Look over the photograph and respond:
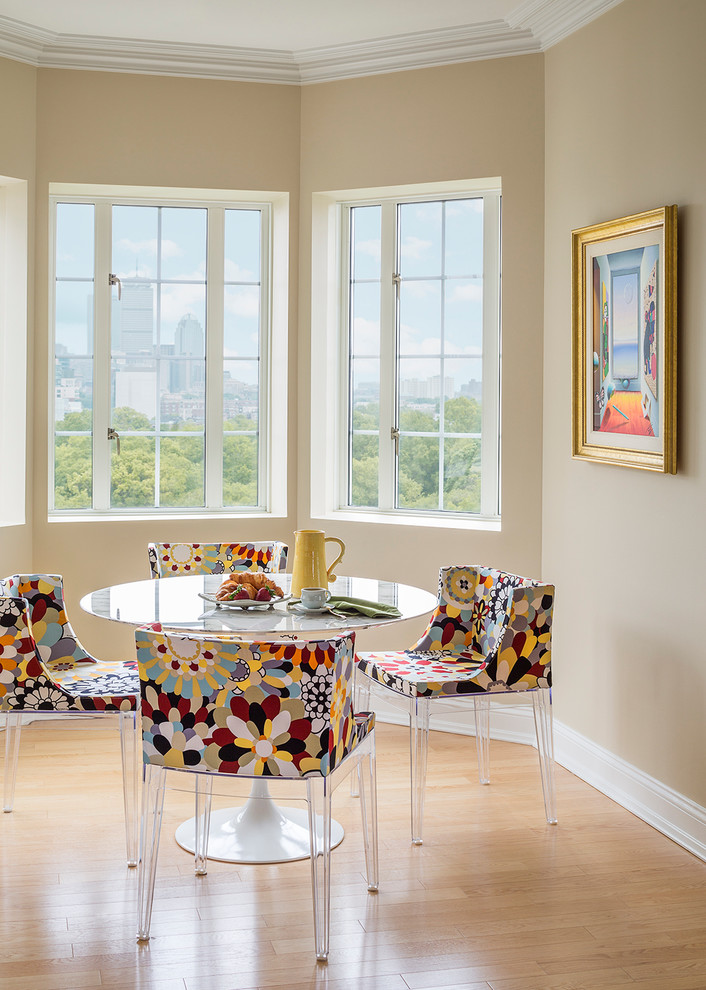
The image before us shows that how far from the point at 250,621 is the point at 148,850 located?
2.11 feet

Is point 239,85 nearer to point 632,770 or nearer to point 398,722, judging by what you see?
point 398,722

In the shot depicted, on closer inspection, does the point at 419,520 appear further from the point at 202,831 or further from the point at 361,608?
the point at 202,831

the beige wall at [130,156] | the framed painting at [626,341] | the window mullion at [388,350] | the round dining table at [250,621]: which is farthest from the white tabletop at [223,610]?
the window mullion at [388,350]

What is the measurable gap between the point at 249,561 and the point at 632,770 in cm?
165

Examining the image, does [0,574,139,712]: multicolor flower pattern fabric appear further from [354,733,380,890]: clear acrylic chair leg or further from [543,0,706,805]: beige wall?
[543,0,706,805]: beige wall

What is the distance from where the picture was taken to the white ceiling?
12.8 feet

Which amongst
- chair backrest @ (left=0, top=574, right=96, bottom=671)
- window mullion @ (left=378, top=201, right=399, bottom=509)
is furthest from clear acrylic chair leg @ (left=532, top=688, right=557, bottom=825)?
chair backrest @ (left=0, top=574, right=96, bottom=671)

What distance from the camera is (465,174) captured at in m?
4.26

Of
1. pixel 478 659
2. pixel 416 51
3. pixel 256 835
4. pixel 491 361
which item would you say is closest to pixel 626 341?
pixel 491 361

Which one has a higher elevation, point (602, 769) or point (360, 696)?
point (360, 696)

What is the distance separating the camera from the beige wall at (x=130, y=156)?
4.34 m

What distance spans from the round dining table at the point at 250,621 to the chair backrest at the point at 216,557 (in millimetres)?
538

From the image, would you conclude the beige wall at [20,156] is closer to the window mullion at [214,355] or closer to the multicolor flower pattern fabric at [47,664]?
the window mullion at [214,355]

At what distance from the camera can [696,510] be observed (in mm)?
3111
